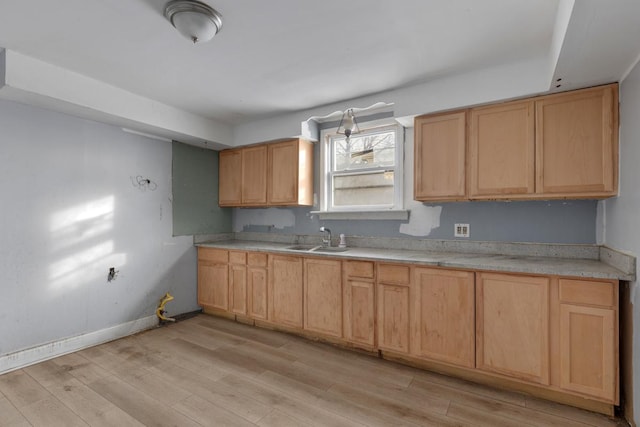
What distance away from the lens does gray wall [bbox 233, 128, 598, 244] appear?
243 cm

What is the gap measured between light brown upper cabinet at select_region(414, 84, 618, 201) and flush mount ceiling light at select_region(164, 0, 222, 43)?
5.99 feet

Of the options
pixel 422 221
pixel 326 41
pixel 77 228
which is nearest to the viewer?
pixel 326 41

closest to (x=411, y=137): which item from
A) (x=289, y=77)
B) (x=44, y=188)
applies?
(x=289, y=77)

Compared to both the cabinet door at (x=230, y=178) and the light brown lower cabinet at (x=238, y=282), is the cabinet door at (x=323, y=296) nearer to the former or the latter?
the light brown lower cabinet at (x=238, y=282)

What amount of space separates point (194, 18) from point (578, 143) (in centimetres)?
267

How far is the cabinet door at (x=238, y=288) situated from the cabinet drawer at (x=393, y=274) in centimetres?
165

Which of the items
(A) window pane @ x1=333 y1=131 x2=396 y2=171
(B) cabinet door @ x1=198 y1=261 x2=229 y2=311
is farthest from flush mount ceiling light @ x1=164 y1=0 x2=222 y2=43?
(B) cabinet door @ x1=198 y1=261 x2=229 y2=311

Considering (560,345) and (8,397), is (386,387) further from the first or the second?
(8,397)

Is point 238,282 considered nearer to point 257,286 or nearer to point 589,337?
point 257,286

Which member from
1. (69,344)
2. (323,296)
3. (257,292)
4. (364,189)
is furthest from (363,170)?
(69,344)

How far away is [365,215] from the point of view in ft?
11.2

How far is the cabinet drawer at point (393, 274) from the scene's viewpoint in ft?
8.46

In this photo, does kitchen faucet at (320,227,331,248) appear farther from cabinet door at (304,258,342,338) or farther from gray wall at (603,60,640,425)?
gray wall at (603,60,640,425)

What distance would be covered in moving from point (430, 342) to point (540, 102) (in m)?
2.02
